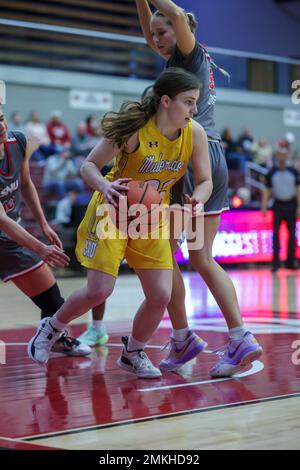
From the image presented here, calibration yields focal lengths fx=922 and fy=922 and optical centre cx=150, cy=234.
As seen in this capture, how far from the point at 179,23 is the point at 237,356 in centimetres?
175

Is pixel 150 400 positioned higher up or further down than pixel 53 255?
further down

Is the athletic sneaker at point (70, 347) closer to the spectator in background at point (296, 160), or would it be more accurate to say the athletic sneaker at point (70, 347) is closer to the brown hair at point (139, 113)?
the brown hair at point (139, 113)

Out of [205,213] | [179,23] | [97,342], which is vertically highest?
[179,23]

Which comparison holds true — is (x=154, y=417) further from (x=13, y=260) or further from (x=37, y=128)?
(x=37, y=128)

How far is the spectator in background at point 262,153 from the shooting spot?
18283 millimetres

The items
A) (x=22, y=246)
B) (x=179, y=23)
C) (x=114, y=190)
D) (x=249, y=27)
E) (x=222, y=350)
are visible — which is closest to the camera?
(x=114, y=190)

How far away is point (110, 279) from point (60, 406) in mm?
844

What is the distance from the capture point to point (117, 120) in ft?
15.3

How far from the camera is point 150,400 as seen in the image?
13.9ft

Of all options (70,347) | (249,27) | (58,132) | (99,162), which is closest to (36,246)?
(99,162)

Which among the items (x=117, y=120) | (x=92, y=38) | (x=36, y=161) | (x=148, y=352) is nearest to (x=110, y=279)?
(x=117, y=120)

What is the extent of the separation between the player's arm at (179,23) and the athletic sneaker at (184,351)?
5.11 feet

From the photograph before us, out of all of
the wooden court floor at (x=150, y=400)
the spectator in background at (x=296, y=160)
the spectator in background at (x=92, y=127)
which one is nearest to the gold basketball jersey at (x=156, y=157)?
the wooden court floor at (x=150, y=400)
